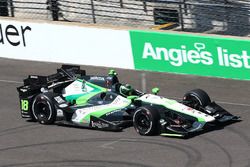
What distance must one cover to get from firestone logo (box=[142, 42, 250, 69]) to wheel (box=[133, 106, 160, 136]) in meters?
5.60

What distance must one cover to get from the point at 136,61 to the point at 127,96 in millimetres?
6037

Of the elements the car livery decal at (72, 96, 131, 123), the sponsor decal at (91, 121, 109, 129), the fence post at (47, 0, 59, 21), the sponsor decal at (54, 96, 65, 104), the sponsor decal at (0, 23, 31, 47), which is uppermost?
the fence post at (47, 0, 59, 21)

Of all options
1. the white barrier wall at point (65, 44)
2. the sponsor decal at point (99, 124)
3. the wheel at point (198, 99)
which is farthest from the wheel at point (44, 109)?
the white barrier wall at point (65, 44)

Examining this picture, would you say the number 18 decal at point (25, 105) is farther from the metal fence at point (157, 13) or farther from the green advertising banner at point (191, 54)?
the metal fence at point (157, 13)

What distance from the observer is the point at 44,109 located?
1861cm

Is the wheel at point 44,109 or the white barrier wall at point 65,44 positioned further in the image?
the white barrier wall at point 65,44

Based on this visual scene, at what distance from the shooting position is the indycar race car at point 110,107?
17.0 metres

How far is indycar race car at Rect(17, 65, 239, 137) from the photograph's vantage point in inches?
670

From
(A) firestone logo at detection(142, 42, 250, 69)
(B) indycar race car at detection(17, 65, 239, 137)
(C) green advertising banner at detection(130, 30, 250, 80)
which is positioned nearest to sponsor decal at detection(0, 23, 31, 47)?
(C) green advertising banner at detection(130, 30, 250, 80)

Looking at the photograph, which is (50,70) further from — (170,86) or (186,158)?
(186,158)

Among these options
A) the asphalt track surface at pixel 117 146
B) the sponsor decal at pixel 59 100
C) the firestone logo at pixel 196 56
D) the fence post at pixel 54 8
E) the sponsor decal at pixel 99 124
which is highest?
the fence post at pixel 54 8

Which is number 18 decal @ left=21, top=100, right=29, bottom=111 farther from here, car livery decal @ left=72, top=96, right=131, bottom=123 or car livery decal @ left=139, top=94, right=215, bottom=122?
car livery decal @ left=139, top=94, right=215, bottom=122

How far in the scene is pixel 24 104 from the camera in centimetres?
1892

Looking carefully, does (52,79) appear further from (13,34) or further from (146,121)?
(13,34)
